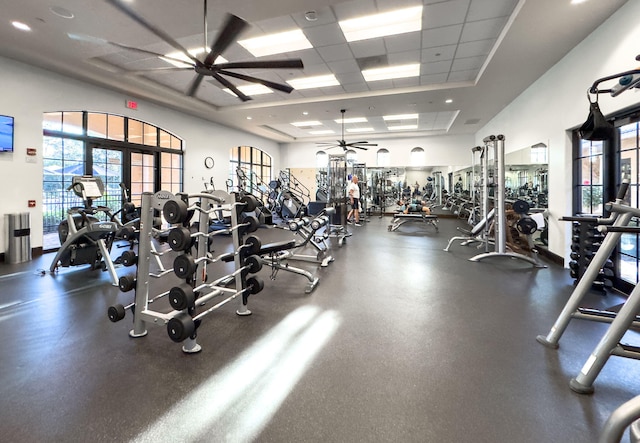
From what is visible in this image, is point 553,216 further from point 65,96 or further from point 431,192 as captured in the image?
point 65,96

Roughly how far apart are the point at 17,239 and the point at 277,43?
5.14m

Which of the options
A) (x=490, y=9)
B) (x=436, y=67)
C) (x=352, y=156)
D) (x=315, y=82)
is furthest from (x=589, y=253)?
(x=352, y=156)

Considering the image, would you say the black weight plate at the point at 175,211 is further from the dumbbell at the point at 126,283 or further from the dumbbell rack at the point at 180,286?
the dumbbell at the point at 126,283

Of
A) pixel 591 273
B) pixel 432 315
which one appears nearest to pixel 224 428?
pixel 432 315

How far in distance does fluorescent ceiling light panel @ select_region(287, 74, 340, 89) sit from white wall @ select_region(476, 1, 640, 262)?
12.5 ft

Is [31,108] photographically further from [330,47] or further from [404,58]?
[404,58]

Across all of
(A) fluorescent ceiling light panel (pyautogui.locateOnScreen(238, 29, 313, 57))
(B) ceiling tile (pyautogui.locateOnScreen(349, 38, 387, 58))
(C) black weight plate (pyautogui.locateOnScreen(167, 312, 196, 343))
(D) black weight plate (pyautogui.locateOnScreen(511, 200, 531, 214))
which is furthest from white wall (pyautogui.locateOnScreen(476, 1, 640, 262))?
(C) black weight plate (pyautogui.locateOnScreen(167, 312, 196, 343))

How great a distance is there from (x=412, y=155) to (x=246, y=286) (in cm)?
1136

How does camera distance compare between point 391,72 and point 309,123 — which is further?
point 309,123

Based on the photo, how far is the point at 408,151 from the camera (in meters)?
12.8

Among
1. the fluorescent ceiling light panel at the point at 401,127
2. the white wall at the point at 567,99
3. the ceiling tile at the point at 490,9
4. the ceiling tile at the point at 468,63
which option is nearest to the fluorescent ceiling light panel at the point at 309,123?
the fluorescent ceiling light panel at the point at 401,127

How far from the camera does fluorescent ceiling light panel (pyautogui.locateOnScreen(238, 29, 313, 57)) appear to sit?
464 cm

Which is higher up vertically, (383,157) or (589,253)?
(383,157)

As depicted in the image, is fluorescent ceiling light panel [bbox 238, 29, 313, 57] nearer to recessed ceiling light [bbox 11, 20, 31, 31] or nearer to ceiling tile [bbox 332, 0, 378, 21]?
ceiling tile [bbox 332, 0, 378, 21]
